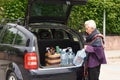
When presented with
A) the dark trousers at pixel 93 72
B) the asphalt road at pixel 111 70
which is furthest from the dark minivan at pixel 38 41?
the asphalt road at pixel 111 70

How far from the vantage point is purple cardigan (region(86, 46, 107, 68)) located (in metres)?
7.18

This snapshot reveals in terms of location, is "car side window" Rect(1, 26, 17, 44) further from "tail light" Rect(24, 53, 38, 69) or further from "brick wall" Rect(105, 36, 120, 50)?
"brick wall" Rect(105, 36, 120, 50)

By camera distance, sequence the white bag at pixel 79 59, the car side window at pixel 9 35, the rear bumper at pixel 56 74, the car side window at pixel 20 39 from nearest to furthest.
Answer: the rear bumper at pixel 56 74 → the car side window at pixel 20 39 → the white bag at pixel 79 59 → the car side window at pixel 9 35

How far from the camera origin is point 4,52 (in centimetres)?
771

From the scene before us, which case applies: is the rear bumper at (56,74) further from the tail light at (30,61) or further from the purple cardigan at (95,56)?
the purple cardigan at (95,56)

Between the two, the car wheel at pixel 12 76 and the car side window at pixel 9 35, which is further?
the car side window at pixel 9 35

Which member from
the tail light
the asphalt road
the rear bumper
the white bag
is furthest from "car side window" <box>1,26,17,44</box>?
the asphalt road

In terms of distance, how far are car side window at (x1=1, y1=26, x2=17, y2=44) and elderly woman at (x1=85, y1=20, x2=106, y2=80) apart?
1564mm

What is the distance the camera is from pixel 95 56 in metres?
7.23

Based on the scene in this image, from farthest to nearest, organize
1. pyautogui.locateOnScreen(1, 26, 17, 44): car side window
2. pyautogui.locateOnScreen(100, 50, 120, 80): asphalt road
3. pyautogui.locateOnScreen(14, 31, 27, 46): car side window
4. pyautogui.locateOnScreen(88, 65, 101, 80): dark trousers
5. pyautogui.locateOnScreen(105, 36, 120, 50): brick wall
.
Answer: pyautogui.locateOnScreen(105, 36, 120, 50): brick wall
pyautogui.locateOnScreen(100, 50, 120, 80): asphalt road
pyautogui.locateOnScreen(1, 26, 17, 44): car side window
pyautogui.locateOnScreen(88, 65, 101, 80): dark trousers
pyautogui.locateOnScreen(14, 31, 27, 46): car side window

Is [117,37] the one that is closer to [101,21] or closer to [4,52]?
[101,21]

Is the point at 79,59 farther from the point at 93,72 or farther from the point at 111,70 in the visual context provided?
the point at 111,70

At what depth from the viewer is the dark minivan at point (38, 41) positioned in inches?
274

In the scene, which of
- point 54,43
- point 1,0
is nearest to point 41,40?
point 54,43
